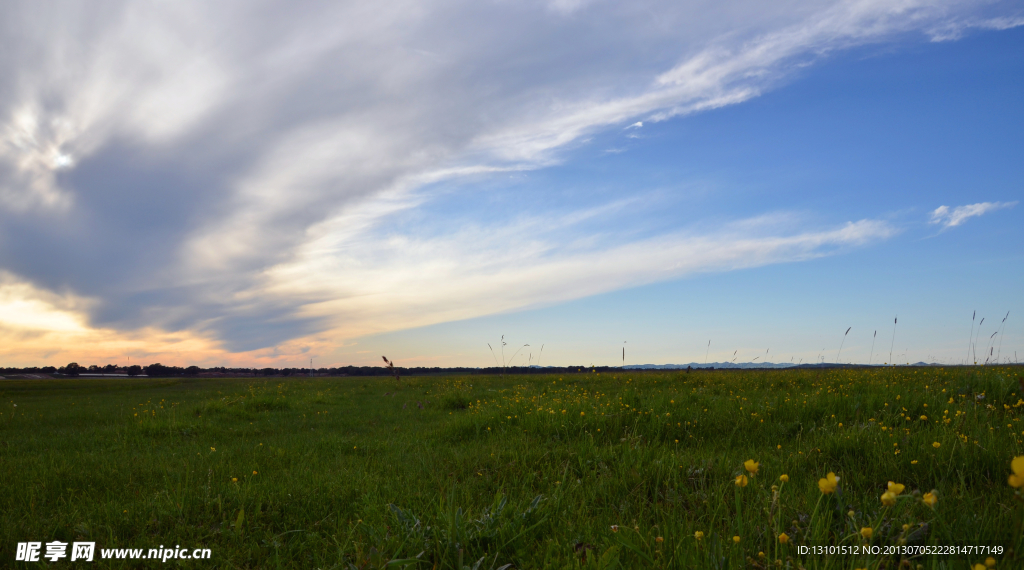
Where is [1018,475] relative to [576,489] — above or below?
above

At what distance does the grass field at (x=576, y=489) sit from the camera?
3.00 meters

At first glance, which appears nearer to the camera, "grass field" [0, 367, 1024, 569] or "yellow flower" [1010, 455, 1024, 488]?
"yellow flower" [1010, 455, 1024, 488]

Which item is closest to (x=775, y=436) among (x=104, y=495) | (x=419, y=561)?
(x=419, y=561)

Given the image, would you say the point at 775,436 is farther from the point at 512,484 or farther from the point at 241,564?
the point at 241,564

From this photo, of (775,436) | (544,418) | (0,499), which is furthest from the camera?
(544,418)

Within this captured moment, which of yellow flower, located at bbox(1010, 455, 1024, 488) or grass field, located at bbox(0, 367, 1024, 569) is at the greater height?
yellow flower, located at bbox(1010, 455, 1024, 488)

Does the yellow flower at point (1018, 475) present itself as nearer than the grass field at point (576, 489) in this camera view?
Yes

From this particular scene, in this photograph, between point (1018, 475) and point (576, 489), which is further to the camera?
point (576, 489)

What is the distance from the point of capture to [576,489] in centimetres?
451

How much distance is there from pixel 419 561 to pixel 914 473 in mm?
4191

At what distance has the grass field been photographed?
300 cm

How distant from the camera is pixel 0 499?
531 centimetres

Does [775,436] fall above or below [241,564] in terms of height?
above

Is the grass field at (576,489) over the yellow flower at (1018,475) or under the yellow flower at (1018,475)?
under
